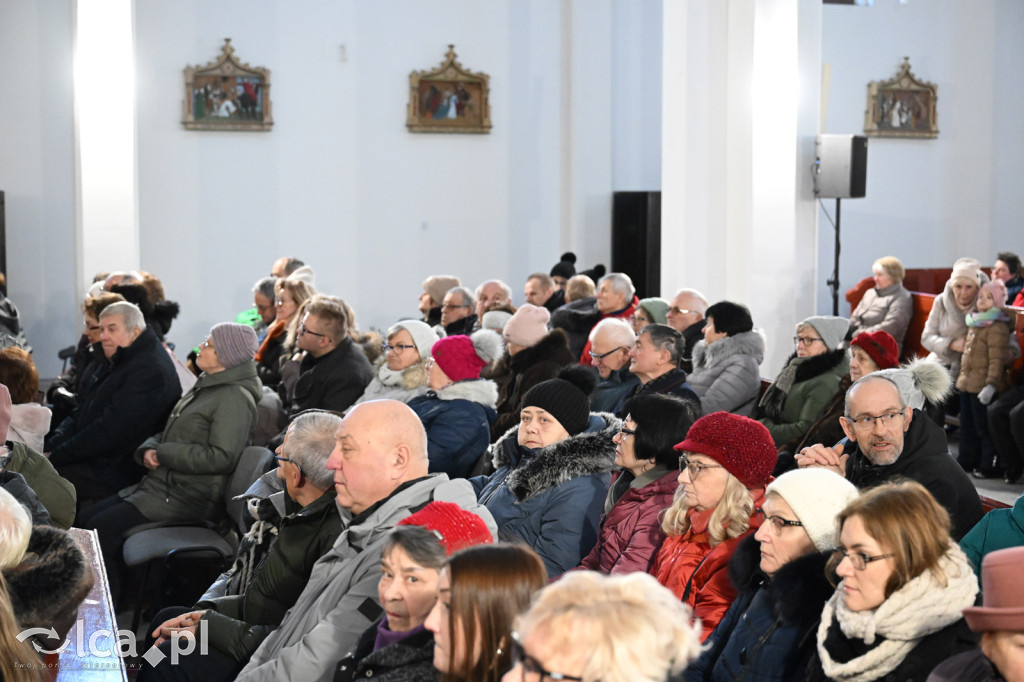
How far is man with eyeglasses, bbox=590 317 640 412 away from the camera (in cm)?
666

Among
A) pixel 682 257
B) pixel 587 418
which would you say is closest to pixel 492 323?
pixel 682 257

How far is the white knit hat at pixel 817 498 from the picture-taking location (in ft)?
10.2

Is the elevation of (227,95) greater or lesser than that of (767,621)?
greater

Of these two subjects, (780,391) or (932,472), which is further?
(780,391)

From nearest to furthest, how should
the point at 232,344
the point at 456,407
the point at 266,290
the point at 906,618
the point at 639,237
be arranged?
the point at 906,618
the point at 456,407
the point at 232,344
the point at 266,290
the point at 639,237

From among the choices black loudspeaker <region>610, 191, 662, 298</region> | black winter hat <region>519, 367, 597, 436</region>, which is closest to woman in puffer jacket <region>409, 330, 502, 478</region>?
black winter hat <region>519, 367, 597, 436</region>

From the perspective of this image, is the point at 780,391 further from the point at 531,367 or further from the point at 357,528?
the point at 357,528

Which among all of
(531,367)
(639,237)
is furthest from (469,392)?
(639,237)

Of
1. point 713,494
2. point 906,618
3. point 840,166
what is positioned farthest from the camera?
point 840,166

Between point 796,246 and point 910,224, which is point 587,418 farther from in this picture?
point 910,224

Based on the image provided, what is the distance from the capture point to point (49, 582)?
316 cm

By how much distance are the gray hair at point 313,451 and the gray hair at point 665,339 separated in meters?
2.41

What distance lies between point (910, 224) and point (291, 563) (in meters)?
13.4

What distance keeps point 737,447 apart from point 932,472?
3.30ft
